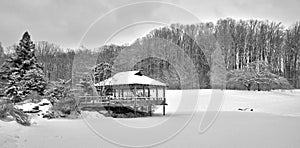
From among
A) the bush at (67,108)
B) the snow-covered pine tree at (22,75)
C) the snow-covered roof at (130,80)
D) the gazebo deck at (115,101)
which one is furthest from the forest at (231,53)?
the bush at (67,108)

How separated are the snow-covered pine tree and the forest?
11.4 meters

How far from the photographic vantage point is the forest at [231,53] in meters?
33.1

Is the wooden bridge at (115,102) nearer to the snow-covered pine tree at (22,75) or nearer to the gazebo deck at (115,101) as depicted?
the gazebo deck at (115,101)

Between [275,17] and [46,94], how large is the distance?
3557 cm

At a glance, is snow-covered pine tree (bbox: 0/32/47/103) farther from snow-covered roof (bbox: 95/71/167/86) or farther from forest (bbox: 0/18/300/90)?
forest (bbox: 0/18/300/90)

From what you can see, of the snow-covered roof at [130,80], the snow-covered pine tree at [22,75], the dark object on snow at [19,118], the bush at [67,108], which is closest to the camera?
the dark object on snow at [19,118]

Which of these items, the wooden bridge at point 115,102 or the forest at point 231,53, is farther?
the forest at point 231,53

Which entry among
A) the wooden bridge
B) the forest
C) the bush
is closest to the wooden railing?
the wooden bridge

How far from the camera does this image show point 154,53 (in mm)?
33594

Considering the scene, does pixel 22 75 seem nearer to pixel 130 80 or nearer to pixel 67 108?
pixel 67 108

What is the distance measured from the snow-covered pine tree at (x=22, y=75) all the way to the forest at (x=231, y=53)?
11.4 meters

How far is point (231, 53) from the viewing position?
1505 inches

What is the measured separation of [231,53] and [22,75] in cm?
2880

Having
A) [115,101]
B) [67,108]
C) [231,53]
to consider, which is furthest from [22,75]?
[231,53]
